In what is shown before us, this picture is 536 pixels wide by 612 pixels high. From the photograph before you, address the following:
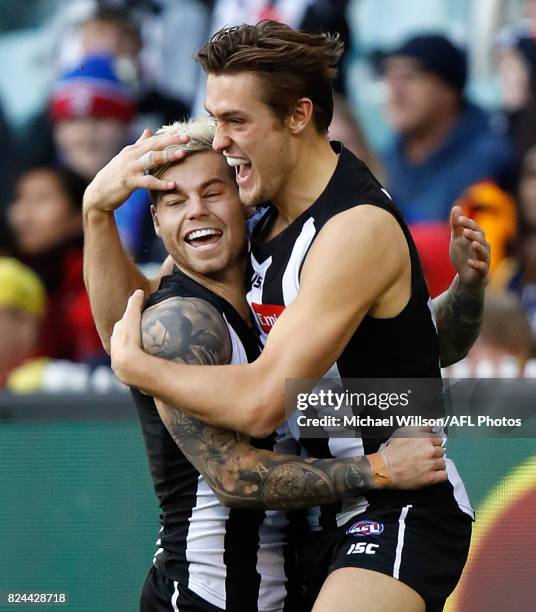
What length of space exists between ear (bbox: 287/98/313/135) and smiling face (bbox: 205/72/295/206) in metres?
0.03

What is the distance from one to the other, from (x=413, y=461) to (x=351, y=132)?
3779mm

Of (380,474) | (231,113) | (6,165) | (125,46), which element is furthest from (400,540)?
(6,165)

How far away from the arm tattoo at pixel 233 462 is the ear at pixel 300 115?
0.60 meters

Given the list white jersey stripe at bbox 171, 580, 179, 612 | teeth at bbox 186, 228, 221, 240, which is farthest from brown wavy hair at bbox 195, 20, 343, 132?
white jersey stripe at bbox 171, 580, 179, 612

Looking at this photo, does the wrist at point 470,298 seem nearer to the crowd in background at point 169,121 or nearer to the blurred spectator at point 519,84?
the crowd in background at point 169,121

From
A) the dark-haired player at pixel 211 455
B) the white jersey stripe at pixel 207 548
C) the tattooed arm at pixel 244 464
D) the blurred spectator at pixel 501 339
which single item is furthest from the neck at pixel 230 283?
the blurred spectator at pixel 501 339

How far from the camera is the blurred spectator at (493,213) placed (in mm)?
6613

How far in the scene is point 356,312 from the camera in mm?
3295

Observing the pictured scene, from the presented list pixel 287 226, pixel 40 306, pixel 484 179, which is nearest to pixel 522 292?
pixel 484 179

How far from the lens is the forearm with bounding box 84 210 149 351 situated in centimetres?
374

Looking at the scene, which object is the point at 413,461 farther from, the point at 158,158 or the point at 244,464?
the point at 158,158

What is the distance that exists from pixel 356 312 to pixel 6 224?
459cm

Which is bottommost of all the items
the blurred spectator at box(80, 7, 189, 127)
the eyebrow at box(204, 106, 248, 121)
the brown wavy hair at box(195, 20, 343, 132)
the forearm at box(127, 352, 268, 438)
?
the forearm at box(127, 352, 268, 438)

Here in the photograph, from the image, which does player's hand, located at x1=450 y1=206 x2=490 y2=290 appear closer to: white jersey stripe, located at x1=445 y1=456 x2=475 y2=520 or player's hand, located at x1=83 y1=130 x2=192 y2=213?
white jersey stripe, located at x1=445 y1=456 x2=475 y2=520
